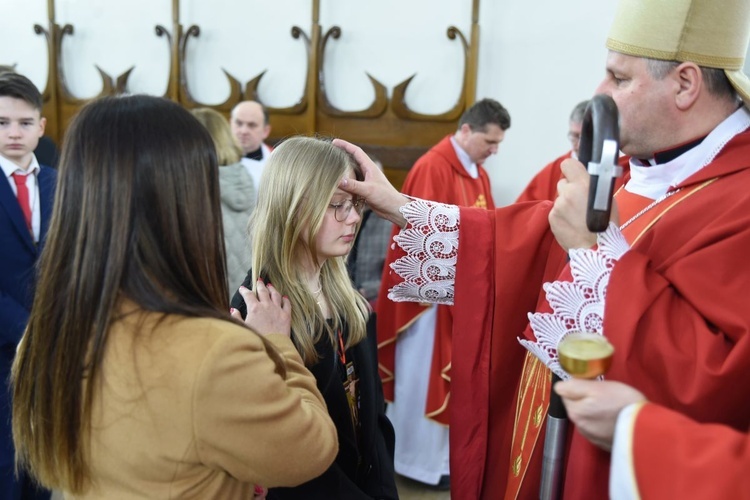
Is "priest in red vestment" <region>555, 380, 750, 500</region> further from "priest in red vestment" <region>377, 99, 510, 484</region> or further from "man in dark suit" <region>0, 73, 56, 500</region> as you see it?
"priest in red vestment" <region>377, 99, 510, 484</region>

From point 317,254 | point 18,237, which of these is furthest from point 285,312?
point 18,237

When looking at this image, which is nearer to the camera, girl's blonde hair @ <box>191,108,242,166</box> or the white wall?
girl's blonde hair @ <box>191,108,242,166</box>

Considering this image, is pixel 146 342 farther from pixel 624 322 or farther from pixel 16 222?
pixel 16 222

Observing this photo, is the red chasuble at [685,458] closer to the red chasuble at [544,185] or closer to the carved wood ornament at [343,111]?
the red chasuble at [544,185]

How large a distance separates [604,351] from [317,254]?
1.00 meters

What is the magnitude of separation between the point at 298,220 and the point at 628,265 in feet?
2.80

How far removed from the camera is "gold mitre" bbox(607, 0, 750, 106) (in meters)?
1.42

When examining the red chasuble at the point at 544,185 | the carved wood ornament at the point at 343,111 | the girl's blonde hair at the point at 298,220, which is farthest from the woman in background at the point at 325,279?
the carved wood ornament at the point at 343,111

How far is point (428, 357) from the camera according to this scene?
11.7 ft

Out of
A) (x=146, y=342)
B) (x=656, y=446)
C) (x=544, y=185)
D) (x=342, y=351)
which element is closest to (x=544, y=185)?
(x=544, y=185)

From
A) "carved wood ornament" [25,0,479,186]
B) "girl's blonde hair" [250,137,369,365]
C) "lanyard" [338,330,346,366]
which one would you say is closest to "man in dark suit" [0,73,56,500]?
"girl's blonde hair" [250,137,369,365]

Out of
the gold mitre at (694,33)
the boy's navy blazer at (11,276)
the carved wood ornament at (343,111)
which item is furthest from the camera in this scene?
the carved wood ornament at (343,111)

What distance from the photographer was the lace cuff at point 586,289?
126cm

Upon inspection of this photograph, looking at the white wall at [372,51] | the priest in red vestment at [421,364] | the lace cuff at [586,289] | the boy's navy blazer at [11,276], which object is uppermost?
the white wall at [372,51]
